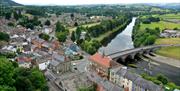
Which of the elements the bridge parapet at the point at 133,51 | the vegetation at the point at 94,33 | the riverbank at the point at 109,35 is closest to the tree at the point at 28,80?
the bridge parapet at the point at 133,51

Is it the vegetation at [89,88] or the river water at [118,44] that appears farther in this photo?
the river water at [118,44]

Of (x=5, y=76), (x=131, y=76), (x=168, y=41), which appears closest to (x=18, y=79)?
(x=5, y=76)

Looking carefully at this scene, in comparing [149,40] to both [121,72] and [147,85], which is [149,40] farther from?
[147,85]

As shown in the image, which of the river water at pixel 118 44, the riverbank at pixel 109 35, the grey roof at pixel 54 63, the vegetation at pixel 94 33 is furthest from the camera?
the riverbank at pixel 109 35

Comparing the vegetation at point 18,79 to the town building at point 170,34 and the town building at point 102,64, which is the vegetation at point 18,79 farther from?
the town building at point 170,34

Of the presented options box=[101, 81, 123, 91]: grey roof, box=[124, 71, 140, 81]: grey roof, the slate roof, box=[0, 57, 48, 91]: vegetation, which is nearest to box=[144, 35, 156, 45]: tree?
the slate roof

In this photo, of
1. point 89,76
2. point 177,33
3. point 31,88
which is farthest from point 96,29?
point 31,88

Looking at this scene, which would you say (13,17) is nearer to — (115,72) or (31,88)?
(115,72)

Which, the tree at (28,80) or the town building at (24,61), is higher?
the tree at (28,80)
